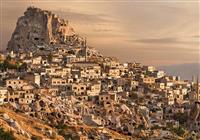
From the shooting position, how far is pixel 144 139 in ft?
209

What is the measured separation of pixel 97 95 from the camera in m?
71.7

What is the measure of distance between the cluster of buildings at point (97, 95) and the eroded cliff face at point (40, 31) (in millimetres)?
13423

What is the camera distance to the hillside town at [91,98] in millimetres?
60469

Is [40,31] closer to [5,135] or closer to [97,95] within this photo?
[97,95]

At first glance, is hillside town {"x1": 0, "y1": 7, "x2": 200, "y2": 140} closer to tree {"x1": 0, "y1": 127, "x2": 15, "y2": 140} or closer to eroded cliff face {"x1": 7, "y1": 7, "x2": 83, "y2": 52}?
tree {"x1": 0, "y1": 127, "x2": 15, "y2": 140}

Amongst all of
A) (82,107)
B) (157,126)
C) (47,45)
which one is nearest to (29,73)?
(82,107)

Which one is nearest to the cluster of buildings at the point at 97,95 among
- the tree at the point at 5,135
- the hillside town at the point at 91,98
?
the hillside town at the point at 91,98

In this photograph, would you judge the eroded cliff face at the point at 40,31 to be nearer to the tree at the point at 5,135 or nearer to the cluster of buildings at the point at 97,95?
the cluster of buildings at the point at 97,95

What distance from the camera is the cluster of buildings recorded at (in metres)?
63.3

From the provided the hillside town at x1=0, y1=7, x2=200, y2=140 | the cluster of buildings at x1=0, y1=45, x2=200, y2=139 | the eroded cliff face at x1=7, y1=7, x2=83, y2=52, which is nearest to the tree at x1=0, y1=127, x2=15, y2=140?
the hillside town at x1=0, y1=7, x2=200, y2=140

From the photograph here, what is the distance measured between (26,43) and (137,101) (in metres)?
40.0

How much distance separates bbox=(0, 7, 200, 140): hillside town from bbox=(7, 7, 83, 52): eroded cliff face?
218 inches

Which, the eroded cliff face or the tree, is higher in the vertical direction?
the eroded cliff face

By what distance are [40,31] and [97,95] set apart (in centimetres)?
4461
